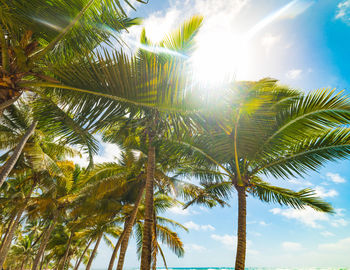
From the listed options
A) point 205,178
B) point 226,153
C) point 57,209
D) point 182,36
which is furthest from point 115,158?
point 57,209

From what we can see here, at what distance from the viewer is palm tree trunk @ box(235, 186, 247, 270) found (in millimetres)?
5258

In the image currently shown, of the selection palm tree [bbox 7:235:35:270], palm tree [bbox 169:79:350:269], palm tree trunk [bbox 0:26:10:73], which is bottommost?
palm tree [bbox 7:235:35:270]

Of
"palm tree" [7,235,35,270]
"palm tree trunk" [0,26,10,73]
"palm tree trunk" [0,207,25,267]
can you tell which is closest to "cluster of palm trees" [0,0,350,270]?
"palm tree trunk" [0,26,10,73]

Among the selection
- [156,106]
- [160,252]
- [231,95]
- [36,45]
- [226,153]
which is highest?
[36,45]

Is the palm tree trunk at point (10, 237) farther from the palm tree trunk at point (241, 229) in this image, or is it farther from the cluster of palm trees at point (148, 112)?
the palm tree trunk at point (241, 229)

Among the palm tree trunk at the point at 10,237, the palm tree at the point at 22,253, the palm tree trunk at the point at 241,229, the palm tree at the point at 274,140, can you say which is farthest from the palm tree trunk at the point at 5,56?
the palm tree at the point at 22,253

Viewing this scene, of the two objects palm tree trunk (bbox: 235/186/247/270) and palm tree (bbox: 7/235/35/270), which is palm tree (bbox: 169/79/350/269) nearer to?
palm tree trunk (bbox: 235/186/247/270)

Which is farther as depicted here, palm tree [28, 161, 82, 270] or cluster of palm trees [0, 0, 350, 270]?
palm tree [28, 161, 82, 270]

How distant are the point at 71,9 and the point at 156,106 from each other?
2.05m

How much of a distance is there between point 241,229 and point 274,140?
2.56m

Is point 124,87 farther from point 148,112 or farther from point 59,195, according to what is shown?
point 59,195

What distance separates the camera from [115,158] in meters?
9.68

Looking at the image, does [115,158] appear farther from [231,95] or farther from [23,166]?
[231,95]

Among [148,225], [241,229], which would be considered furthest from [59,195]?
[241,229]
